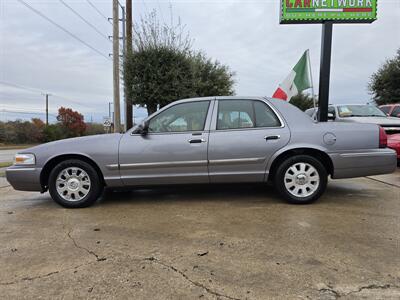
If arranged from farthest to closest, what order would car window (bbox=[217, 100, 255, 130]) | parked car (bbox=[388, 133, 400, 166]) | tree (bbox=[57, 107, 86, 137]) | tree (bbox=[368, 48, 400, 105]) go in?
tree (bbox=[57, 107, 86, 137])
tree (bbox=[368, 48, 400, 105])
parked car (bbox=[388, 133, 400, 166])
car window (bbox=[217, 100, 255, 130])

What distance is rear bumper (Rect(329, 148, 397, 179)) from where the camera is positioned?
4.55 meters

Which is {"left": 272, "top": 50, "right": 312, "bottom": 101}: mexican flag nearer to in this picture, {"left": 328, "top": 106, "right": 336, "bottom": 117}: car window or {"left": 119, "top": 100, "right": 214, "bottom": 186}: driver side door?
{"left": 328, "top": 106, "right": 336, "bottom": 117}: car window

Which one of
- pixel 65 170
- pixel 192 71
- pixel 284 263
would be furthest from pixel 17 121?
pixel 284 263

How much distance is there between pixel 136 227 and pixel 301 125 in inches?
107

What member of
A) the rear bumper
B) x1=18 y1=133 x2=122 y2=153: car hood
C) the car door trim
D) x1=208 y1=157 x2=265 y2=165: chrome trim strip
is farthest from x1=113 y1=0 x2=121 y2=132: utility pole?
the rear bumper

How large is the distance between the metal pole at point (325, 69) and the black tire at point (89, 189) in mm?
6122

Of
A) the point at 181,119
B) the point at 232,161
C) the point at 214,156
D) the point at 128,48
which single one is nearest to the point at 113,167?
the point at 181,119

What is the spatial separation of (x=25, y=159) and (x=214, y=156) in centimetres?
277

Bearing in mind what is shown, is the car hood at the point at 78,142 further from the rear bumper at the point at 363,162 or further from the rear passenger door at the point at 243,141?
the rear bumper at the point at 363,162

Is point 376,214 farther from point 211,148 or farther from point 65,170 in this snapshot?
point 65,170

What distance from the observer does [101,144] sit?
4613 millimetres

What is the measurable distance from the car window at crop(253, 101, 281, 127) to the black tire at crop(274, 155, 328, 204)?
577 mm

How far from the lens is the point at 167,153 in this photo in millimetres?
4527

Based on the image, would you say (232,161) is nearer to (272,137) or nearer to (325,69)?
(272,137)
